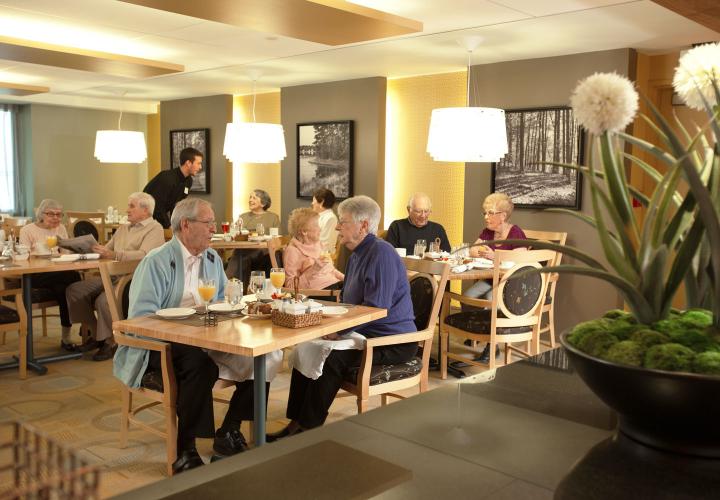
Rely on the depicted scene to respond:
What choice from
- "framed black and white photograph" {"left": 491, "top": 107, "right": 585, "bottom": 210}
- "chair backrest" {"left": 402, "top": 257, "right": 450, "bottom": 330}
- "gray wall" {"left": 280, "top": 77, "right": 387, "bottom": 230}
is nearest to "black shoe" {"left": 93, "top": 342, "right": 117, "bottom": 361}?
"chair backrest" {"left": 402, "top": 257, "right": 450, "bottom": 330}

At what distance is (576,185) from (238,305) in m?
4.07

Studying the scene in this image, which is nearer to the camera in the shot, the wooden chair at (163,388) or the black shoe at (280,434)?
the wooden chair at (163,388)

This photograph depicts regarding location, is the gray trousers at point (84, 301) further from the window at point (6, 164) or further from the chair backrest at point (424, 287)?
the window at point (6, 164)

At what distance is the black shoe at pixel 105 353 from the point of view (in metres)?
5.47

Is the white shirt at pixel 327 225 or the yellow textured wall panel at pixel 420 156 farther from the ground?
the yellow textured wall panel at pixel 420 156

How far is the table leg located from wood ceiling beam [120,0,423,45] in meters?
2.37

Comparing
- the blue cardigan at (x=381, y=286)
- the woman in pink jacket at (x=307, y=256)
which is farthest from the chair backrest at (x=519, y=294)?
the woman in pink jacket at (x=307, y=256)

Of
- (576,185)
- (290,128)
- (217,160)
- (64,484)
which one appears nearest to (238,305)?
(64,484)

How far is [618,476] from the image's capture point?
100 centimetres

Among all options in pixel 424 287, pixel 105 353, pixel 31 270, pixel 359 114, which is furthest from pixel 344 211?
pixel 359 114

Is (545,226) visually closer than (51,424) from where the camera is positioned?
No

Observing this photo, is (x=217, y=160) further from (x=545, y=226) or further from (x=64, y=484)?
(x=64, y=484)

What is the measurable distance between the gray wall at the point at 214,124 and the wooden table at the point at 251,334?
23.5 feet

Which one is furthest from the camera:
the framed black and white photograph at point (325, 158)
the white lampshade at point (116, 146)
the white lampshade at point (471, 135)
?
the white lampshade at point (116, 146)
